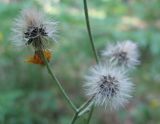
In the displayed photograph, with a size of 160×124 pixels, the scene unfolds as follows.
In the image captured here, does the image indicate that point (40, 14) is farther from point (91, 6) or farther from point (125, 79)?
point (91, 6)

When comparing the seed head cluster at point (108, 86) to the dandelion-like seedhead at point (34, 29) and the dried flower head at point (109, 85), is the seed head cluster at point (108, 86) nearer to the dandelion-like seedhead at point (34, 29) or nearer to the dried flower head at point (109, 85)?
the dried flower head at point (109, 85)

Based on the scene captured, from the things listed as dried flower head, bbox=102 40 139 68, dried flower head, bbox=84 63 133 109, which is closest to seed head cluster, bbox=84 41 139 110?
dried flower head, bbox=84 63 133 109

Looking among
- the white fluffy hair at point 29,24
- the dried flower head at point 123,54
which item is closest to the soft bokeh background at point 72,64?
the dried flower head at point 123,54

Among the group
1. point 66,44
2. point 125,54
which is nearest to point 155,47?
point 66,44

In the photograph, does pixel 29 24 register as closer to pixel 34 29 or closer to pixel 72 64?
pixel 34 29

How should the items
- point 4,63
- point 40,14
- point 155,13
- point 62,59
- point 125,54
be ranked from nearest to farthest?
point 40,14 → point 125,54 → point 4,63 → point 62,59 → point 155,13

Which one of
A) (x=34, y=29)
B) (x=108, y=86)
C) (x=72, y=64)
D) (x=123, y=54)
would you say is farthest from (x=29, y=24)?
(x=72, y=64)
